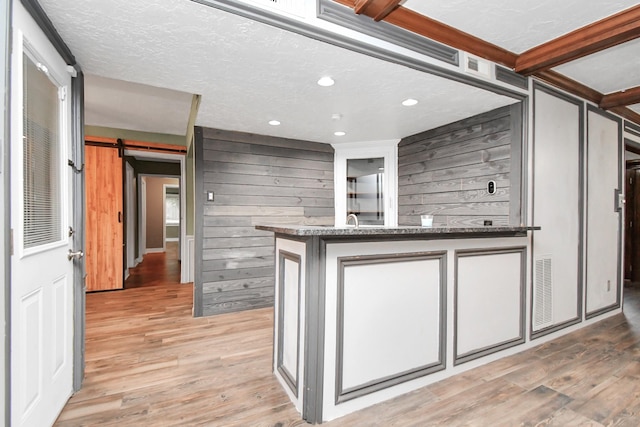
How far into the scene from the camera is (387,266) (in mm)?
1910

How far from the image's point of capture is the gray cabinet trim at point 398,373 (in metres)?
1.75

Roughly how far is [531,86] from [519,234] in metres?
1.37

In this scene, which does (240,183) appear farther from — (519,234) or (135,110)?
(519,234)

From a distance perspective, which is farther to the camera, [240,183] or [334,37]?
[240,183]

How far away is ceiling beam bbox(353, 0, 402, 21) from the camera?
5.57 ft

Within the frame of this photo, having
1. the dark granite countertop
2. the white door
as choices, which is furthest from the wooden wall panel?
the dark granite countertop

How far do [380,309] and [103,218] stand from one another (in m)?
4.56

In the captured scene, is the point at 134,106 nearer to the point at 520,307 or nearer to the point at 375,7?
the point at 375,7

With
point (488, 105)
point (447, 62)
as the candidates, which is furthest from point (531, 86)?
point (447, 62)

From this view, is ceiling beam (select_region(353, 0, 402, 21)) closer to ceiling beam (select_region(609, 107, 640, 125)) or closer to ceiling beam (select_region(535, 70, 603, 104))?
ceiling beam (select_region(535, 70, 603, 104))

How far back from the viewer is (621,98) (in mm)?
3154

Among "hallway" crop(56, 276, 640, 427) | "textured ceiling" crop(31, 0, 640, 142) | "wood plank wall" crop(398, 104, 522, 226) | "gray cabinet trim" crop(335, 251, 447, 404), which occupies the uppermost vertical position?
"textured ceiling" crop(31, 0, 640, 142)

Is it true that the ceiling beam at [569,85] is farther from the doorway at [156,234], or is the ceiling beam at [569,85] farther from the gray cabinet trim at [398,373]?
the doorway at [156,234]

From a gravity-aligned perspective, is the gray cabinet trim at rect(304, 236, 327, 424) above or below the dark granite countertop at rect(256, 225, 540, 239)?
below
